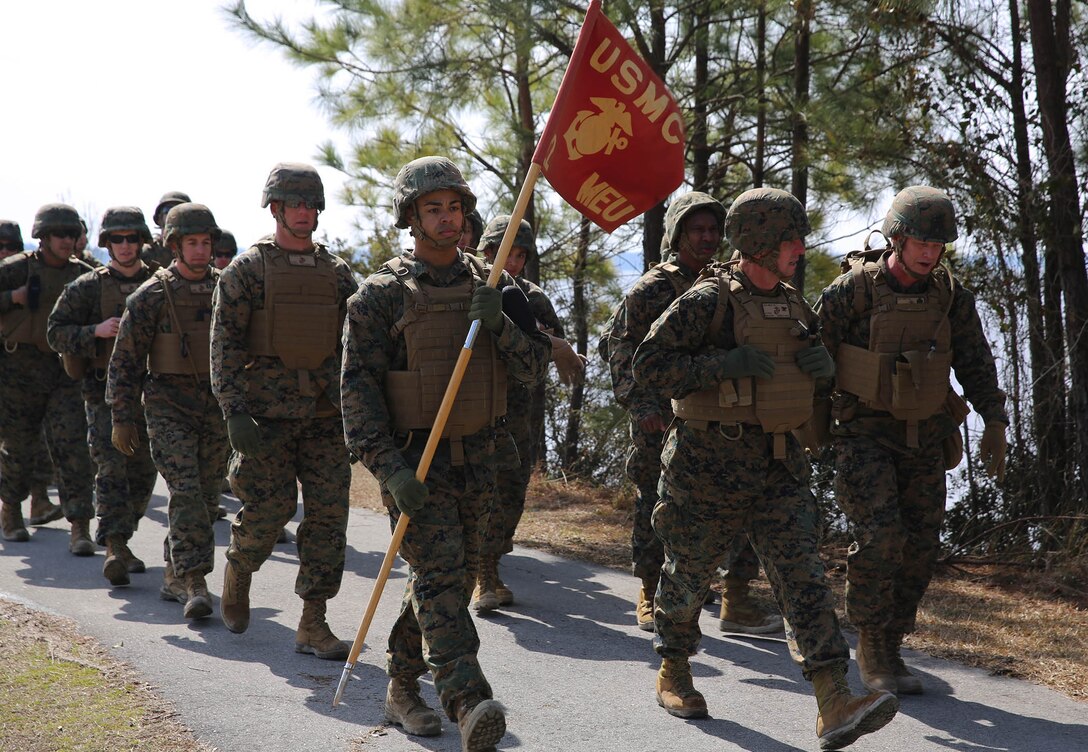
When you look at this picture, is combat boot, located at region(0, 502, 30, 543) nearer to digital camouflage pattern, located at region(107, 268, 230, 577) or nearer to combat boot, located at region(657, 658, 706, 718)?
digital camouflage pattern, located at region(107, 268, 230, 577)

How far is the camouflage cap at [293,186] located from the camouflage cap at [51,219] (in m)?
3.93

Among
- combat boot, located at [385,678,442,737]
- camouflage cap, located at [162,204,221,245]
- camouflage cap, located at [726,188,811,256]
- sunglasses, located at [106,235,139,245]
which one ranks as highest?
sunglasses, located at [106,235,139,245]

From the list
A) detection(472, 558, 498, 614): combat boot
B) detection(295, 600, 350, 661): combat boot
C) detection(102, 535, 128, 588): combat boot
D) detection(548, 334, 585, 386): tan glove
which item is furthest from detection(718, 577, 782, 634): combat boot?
detection(102, 535, 128, 588): combat boot

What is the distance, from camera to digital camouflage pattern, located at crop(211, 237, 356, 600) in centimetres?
586

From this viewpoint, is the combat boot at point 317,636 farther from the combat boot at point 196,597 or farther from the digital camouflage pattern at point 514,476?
the digital camouflage pattern at point 514,476

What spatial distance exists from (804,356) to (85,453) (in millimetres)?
6277

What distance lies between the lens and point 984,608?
711cm

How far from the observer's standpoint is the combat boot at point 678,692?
16.5ft

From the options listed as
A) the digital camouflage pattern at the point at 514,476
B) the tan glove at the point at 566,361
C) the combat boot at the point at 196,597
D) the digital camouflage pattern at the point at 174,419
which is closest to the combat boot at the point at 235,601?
the combat boot at the point at 196,597

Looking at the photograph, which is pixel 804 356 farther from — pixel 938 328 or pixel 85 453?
pixel 85 453

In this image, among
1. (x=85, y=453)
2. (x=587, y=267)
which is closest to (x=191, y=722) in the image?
(x=85, y=453)

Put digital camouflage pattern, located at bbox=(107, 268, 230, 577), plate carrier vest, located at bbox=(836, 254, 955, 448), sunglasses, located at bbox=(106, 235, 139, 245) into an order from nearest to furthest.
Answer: plate carrier vest, located at bbox=(836, 254, 955, 448) → digital camouflage pattern, located at bbox=(107, 268, 230, 577) → sunglasses, located at bbox=(106, 235, 139, 245)

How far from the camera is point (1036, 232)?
8.41 meters

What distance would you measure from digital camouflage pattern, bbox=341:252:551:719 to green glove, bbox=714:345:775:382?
724 mm
